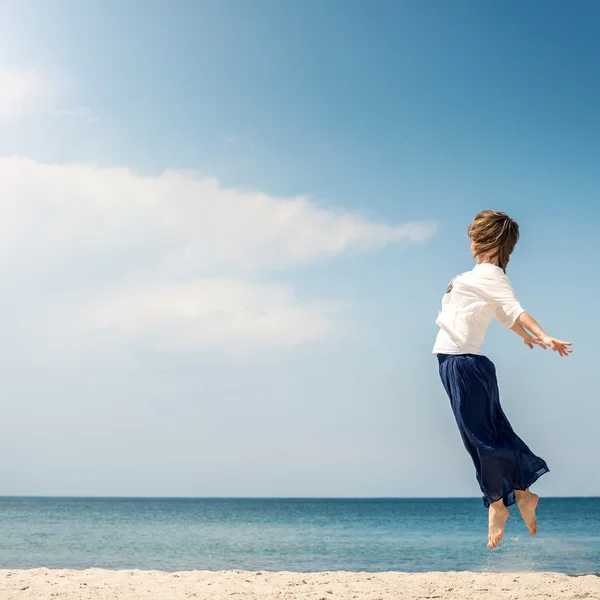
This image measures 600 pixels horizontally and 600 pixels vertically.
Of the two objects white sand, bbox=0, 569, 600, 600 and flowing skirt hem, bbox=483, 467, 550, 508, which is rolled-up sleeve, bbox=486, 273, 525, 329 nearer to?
flowing skirt hem, bbox=483, 467, 550, 508

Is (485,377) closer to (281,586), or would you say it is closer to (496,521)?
(496,521)

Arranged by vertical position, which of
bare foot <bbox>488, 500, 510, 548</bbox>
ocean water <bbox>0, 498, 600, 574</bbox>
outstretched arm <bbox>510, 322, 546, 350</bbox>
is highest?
outstretched arm <bbox>510, 322, 546, 350</bbox>

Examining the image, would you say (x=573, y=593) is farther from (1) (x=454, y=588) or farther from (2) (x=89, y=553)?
(2) (x=89, y=553)

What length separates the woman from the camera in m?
4.27

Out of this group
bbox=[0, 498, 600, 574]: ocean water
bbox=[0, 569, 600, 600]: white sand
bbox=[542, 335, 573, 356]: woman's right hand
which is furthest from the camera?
bbox=[0, 498, 600, 574]: ocean water

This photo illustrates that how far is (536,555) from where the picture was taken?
24125 millimetres

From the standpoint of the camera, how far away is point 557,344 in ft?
12.7

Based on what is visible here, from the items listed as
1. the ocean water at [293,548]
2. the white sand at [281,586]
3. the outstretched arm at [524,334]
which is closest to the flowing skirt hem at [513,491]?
the outstretched arm at [524,334]

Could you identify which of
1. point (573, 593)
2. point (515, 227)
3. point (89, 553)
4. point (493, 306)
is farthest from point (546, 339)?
point (89, 553)

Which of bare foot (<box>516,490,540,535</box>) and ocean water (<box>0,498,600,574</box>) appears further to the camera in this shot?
ocean water (<box>0,498,600,574</box>)

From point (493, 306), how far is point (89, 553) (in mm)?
25704

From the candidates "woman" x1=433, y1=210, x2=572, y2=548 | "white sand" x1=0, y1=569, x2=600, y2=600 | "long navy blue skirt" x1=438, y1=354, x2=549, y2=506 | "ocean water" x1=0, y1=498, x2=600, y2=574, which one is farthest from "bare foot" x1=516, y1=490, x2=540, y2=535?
"ocean water" x1=0, y1=498, x2=600, y2=574

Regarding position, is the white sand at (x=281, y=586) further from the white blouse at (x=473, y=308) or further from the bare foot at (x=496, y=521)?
the white blouse at (x=473, y=308)

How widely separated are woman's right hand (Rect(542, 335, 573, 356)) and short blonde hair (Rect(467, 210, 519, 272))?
2.07 feet
